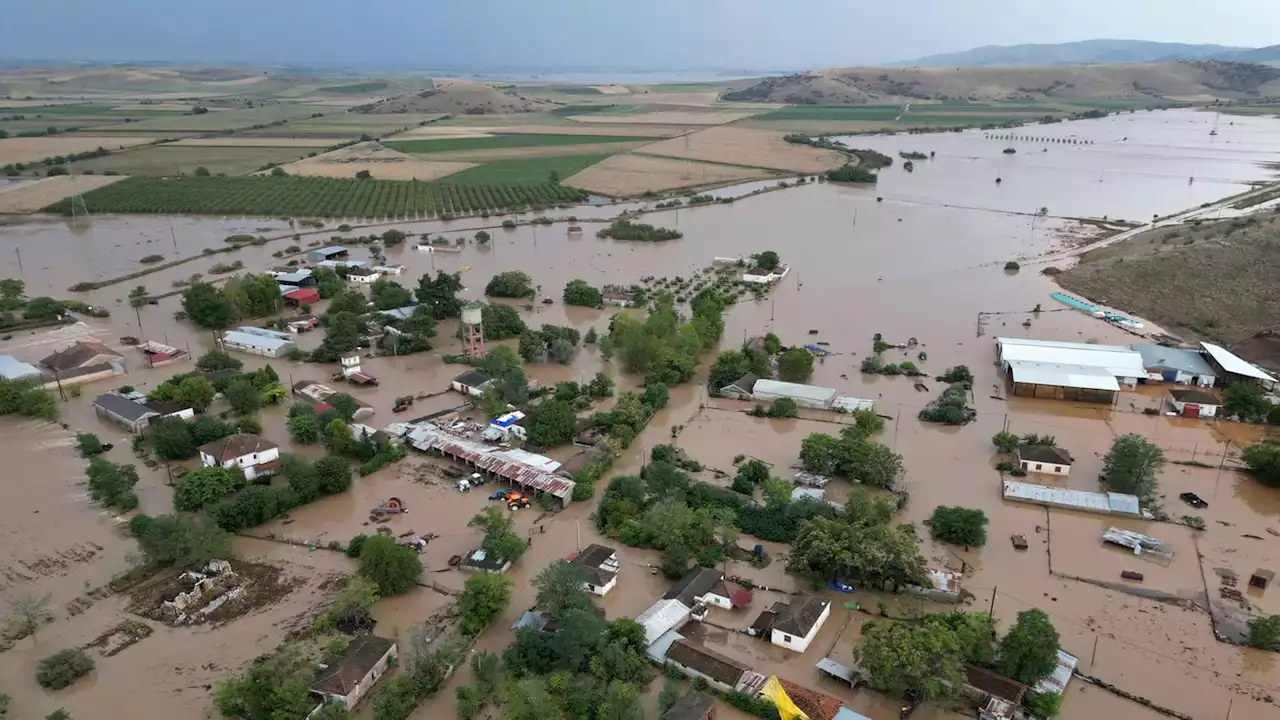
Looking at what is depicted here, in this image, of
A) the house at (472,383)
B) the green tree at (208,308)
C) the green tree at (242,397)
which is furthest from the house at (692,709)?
the green tree at (208,308)

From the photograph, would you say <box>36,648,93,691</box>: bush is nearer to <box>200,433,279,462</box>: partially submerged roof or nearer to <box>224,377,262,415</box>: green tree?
<box>200,433,279,462</box>: partially submerged roof

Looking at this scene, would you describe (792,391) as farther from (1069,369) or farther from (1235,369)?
(1235,369)

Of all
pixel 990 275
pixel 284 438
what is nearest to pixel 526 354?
pixel 284 438

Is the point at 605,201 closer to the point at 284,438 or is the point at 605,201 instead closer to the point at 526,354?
the point at 526,354

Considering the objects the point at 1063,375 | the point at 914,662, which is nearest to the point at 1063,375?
the point at 1063,375

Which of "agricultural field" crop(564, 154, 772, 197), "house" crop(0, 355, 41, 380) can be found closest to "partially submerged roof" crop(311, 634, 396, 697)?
"house" crop(0, 355, 41, 380)
